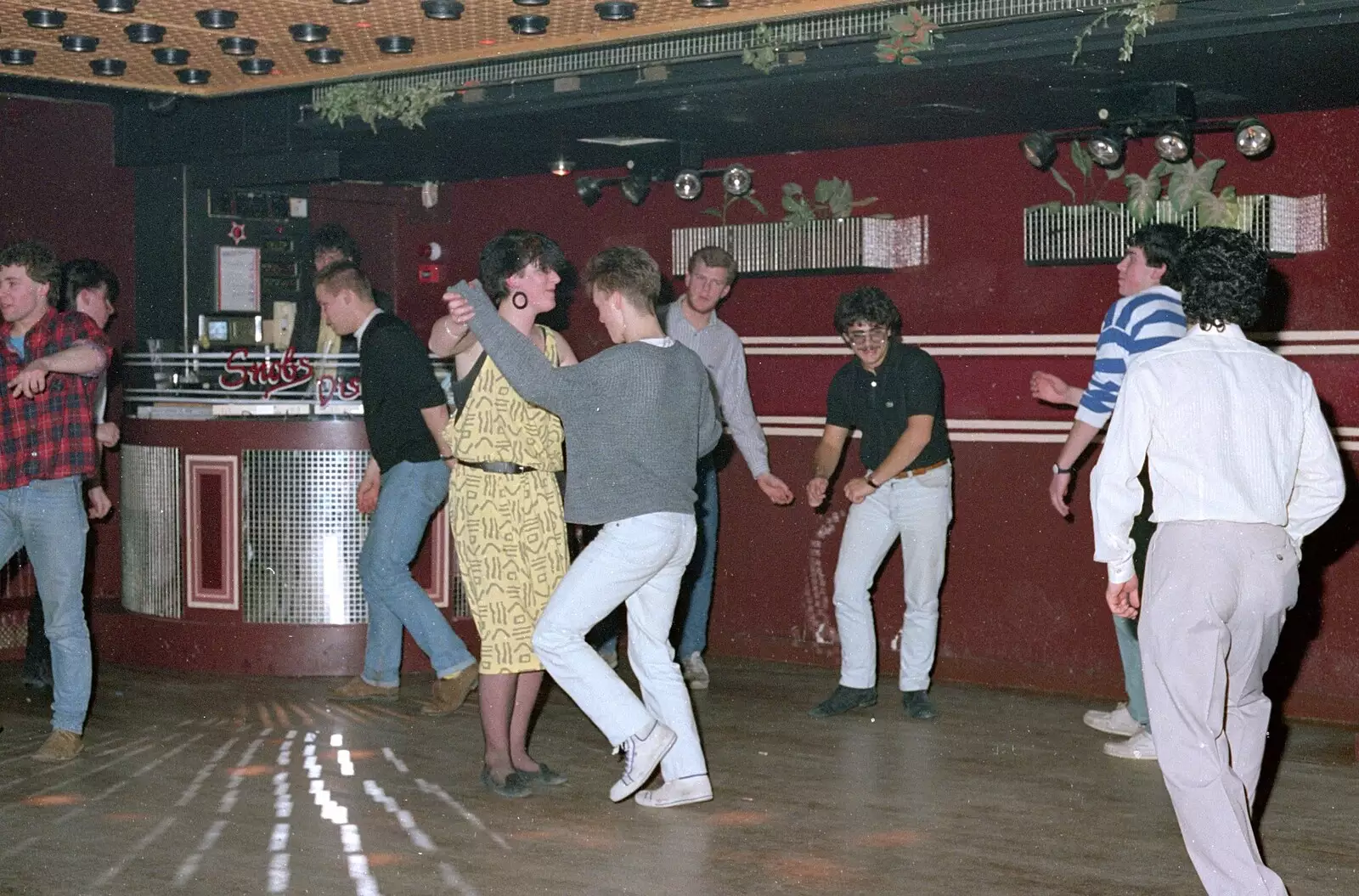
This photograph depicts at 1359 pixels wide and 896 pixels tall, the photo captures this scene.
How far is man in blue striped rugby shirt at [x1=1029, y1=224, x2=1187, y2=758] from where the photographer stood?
16.8ft

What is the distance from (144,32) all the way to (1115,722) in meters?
4.24

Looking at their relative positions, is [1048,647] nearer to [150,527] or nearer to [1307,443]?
[1307,443]

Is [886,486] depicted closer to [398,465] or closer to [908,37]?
[908,37]

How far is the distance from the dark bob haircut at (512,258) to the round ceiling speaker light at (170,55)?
2.31 m

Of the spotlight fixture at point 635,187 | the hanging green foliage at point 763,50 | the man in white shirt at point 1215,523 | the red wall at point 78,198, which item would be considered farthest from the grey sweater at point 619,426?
the red wall at point 78,198

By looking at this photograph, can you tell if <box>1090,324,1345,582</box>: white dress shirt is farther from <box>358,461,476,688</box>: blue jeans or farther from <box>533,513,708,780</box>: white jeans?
<box>358,461,476,688</box>: blue jeans

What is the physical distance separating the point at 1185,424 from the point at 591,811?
2064 millimetres

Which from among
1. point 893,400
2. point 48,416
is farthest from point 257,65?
point 893,400

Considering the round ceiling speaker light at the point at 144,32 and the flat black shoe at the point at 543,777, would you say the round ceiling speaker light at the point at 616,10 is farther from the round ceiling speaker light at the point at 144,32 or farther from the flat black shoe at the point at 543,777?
the flat black shoe at the point at 543,777

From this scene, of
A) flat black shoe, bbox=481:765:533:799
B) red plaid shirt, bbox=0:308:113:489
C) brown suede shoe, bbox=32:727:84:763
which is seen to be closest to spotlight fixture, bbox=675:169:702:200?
red plaid shirt, bbox=0:308:113:489

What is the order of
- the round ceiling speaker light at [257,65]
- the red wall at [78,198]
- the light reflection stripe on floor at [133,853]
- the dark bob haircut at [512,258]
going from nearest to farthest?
the light reflection stripe on floor at [133,853] → the dark bob haircut at [512,258] → the round ceiling speaker light at [257,65] → the red wall at [78,198]

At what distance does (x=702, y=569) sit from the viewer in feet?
22.0

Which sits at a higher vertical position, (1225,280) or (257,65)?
(257,65)

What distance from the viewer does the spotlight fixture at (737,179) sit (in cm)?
702
